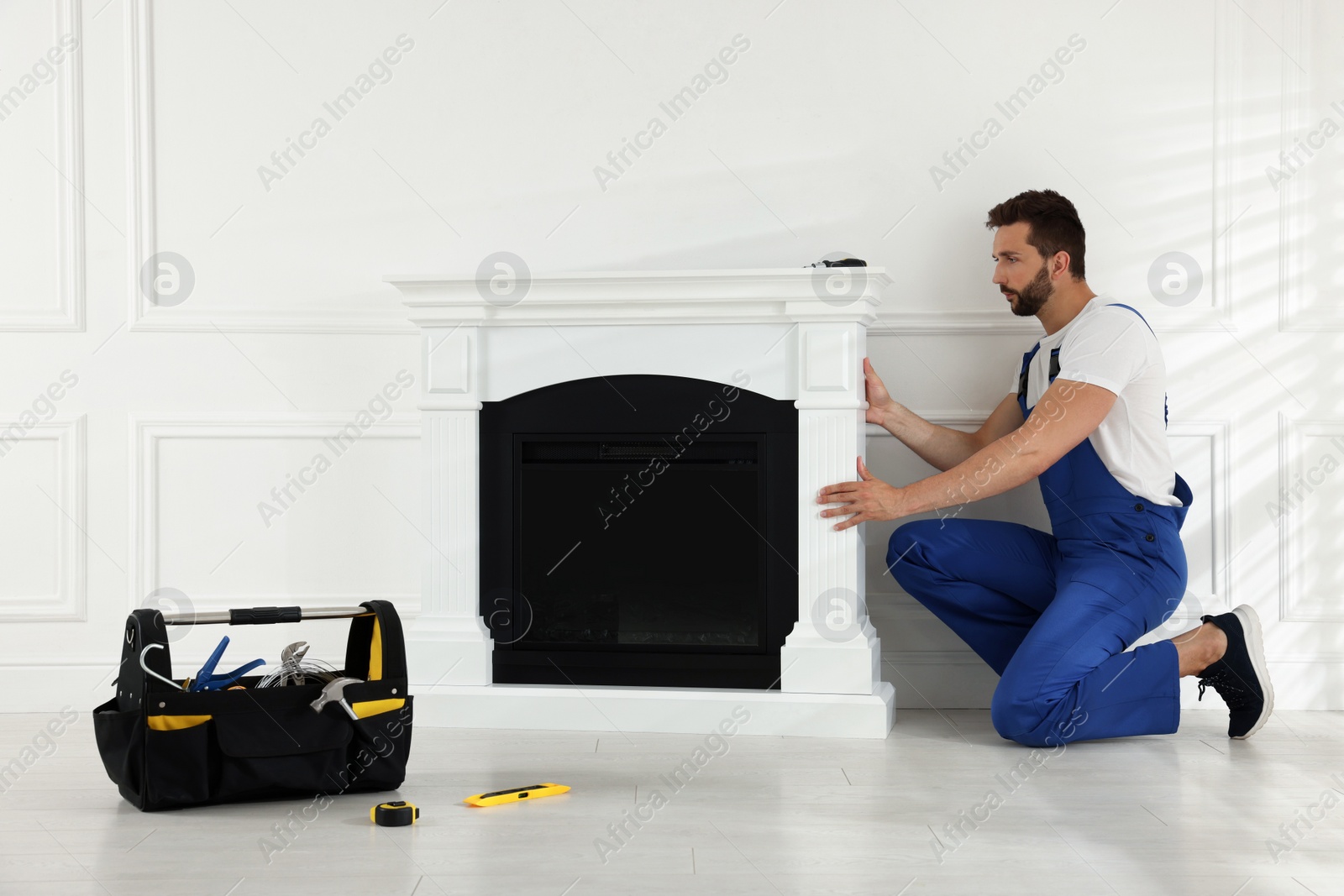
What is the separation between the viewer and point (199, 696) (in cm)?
185

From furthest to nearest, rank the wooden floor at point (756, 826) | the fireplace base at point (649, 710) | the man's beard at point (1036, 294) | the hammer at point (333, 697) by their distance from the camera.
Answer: the man's beard at point (1036, 294) → the fireplace base at point (649, 710) → the hammer at point (333, 697) → the wooden floor at point (756, 826)

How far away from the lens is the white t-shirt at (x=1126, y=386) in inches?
95.3

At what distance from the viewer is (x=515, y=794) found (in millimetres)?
1937

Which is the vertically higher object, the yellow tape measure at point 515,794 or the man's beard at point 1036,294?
the man's beard at point 1036,294

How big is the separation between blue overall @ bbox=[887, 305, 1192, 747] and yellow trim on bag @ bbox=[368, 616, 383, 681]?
127 centimetres

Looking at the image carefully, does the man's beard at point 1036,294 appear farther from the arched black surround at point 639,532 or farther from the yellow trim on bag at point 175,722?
the yellow trim on bag at point 175,722

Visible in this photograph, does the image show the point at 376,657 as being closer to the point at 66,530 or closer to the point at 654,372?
the point at 654,372

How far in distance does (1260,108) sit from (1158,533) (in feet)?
3.93

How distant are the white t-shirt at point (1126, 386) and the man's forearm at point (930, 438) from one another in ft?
1.05

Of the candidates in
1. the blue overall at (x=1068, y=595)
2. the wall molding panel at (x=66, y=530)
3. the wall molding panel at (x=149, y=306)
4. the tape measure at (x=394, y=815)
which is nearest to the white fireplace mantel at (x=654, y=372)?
the blue overall at (x=1068, y=595)

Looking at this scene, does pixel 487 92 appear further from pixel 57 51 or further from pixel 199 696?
pixel 199 696

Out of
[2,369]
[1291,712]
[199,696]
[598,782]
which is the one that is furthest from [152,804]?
[1291,712]

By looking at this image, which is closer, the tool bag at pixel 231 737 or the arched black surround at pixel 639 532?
the tool bag at pixel 231 737

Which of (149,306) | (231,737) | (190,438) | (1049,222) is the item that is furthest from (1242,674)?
(149,306)
